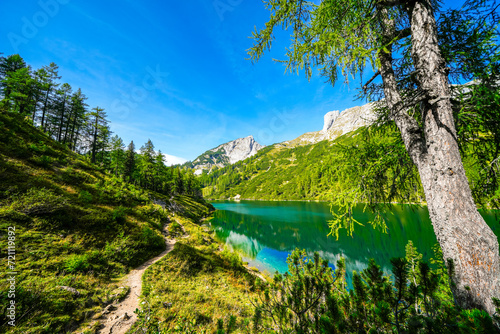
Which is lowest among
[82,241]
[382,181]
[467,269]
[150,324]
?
[150,324]

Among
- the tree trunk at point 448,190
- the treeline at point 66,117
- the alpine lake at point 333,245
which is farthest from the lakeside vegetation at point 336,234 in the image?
the treeline at point 66,117

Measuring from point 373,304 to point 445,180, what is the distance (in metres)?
2.18

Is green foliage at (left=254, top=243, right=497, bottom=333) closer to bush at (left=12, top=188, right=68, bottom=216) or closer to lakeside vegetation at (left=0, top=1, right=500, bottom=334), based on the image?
lakeside vegetation at (left=0, top=1, right=500, bottom=334)

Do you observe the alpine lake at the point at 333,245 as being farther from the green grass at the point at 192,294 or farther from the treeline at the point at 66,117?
the treeline at the point at 66,117

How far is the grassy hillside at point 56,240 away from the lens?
4637 mm

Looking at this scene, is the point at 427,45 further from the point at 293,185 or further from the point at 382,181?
the point at 293,185

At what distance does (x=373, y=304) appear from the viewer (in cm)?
238

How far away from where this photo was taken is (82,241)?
27.1 ft

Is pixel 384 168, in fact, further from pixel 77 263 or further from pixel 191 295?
pixel 77 263

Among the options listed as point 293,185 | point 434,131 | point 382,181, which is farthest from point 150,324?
point 293,185

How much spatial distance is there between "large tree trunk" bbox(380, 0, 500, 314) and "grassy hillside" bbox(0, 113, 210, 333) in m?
8.50

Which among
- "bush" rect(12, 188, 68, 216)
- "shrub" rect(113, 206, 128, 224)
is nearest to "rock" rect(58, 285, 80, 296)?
"bush" rect(12, 188, 68, 216)

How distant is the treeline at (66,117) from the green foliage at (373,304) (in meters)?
35.0

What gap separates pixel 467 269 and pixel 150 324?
731 cm
